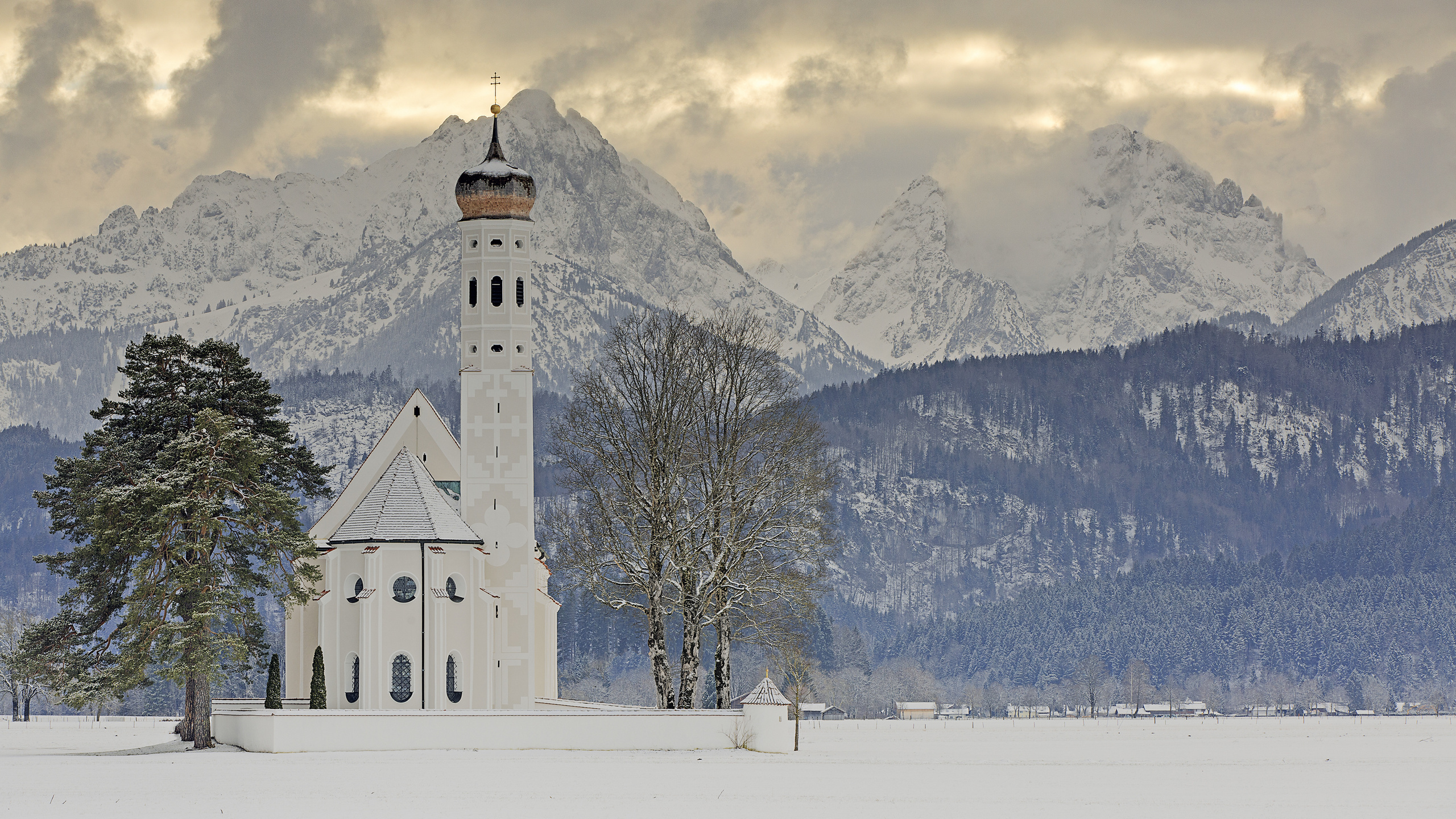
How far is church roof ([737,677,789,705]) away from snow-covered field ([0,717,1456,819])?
1.97m

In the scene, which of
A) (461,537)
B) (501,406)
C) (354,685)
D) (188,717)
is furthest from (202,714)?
(501,406)

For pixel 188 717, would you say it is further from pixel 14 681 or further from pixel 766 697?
pixel 14 681

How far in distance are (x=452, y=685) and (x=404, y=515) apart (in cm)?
725

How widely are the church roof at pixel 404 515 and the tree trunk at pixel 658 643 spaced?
10277 mm

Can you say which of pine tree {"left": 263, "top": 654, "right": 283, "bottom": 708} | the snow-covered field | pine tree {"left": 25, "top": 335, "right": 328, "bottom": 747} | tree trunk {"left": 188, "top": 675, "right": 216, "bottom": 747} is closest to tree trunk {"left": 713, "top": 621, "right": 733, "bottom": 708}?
the snow-covered field

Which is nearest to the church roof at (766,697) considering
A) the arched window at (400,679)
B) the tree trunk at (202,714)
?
the arched window at (400,679)

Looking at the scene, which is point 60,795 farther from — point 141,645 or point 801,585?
point 801,585

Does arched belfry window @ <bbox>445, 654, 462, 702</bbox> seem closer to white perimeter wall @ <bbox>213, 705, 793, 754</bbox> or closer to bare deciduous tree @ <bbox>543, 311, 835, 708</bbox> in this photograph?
bare deciduous tree @ <bbox>543, 311, 835, 708</bbox>

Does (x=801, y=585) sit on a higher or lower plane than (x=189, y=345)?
lower

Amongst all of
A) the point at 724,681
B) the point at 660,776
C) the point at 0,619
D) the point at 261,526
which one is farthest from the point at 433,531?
the point at 0,619

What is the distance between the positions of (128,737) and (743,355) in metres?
41.2

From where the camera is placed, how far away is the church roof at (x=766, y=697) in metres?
68.4

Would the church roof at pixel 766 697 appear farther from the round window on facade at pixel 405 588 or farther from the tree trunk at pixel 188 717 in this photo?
the tree trunk at pixel 188 717

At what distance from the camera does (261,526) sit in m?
71.2
